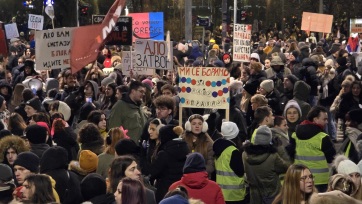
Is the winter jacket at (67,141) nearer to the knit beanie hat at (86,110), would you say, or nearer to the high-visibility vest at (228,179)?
the knit beanie hat at (86,110)

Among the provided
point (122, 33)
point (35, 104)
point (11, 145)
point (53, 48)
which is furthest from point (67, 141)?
point (122, 33)

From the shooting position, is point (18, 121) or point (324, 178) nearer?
point (324, 178)

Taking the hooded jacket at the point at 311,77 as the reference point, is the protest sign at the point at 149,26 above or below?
above

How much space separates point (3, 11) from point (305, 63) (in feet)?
136

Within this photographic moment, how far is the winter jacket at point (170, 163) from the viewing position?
31.0 feet

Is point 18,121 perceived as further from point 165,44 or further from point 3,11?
point 3,11

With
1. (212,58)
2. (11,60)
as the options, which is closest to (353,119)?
(212,58)

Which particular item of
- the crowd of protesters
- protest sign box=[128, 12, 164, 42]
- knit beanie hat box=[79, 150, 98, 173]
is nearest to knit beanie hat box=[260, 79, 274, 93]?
the crowd of protesters

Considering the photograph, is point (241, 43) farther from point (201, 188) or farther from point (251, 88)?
point (201, 188)

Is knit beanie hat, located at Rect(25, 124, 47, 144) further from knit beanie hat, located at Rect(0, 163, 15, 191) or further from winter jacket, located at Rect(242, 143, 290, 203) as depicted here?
winter jacket, located at Rect(242, 143, 290, 203)

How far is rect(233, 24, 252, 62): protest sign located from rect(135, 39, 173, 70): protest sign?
3.55 metres

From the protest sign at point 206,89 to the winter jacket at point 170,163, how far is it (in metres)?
3.19

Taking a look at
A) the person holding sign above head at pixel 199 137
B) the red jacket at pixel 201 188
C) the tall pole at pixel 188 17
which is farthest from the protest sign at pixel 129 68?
the tall pole at pixel 188 17

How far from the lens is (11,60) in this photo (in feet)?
82.6
